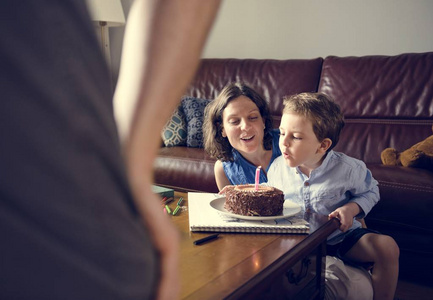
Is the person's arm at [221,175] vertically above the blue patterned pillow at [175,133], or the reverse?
the blue patterned pillow at [175,133]

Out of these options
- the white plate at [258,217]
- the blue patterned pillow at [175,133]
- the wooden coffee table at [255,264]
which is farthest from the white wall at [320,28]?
the wooden coffee table at [255,264]

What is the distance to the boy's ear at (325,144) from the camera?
5.05ft

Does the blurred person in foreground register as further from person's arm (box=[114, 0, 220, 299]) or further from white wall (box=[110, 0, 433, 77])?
white wall (box=[110, 0, 433, 77])

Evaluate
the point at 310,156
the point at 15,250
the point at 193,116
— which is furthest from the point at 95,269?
the point at 193,116

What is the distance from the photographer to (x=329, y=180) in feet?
4.95

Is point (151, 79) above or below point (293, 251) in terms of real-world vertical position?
above

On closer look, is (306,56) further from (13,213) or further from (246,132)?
(13,213)

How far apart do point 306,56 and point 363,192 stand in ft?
7.04

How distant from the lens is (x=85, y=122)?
0.21 meters

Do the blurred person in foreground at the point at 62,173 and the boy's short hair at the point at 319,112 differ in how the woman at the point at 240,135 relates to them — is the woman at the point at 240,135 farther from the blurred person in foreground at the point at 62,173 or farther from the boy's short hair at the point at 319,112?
the blurred person in foreground at the point at 62,173

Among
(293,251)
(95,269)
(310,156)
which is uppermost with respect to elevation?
(95,269)

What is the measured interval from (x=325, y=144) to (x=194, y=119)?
161 cm

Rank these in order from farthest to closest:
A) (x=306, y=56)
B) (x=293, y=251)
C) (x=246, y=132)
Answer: (x=306, y=56), (x=246, y=132), (x=293, y=251)

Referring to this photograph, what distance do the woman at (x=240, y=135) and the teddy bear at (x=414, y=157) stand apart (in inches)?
25.4
